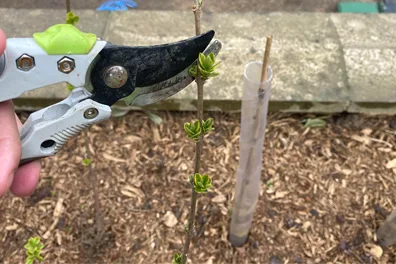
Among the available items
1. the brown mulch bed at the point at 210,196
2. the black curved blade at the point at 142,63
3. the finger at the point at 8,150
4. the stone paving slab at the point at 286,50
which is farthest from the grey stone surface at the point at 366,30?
the finger at the point at 8,150

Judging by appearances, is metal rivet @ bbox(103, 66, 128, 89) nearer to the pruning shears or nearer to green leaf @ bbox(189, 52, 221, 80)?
the pruning shears

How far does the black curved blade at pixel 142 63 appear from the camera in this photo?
118 centimetres

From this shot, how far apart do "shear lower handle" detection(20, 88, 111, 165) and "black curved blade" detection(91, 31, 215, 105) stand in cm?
3

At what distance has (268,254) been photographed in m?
2.01

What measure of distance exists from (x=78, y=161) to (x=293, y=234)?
1.07 metres

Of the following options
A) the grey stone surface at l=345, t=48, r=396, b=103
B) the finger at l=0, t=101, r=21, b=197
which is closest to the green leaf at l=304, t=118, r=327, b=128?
the grey stone surface at l=345, t=48, r=396, b=103

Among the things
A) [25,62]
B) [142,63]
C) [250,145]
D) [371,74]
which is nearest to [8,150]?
[25,62]

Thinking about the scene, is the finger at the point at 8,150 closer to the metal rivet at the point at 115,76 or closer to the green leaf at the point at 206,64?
the metal rivet at the point at 115,76

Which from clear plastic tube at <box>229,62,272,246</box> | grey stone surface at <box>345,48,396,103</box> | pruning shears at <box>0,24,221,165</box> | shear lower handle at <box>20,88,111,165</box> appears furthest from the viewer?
grey stone surface at <box>345,48,396,103</box>

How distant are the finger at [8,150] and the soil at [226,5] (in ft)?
7.53

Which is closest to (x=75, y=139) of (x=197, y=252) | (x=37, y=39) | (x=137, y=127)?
(x=137, y=127)

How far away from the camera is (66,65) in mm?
1163

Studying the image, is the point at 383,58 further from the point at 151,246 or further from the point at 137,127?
the point at 151,246

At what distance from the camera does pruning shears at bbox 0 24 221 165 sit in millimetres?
1133
